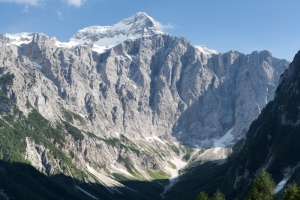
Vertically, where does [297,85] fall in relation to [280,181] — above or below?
above

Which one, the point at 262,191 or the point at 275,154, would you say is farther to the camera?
the point at 275,154

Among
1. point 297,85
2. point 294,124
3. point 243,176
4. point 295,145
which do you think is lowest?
point 243,176

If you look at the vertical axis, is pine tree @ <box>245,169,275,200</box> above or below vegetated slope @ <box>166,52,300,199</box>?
below

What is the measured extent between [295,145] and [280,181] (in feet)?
71.1

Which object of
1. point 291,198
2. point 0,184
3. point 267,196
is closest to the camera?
point 291,198

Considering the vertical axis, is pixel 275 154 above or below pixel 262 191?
above

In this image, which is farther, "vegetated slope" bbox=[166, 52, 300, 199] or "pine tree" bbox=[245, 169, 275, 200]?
"vegetated slope" bbox=[166, 52, 300, 199]

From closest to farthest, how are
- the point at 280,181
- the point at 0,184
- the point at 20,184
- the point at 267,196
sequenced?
the point at 267,196 → the point at 280,181 → the point at 0,184 → the point at 20,184

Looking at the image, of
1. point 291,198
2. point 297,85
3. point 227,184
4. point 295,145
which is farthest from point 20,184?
point 291,198

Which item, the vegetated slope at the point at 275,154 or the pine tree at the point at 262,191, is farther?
the vegetated slope at the point at 275,154

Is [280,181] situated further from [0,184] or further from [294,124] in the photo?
[0,184]

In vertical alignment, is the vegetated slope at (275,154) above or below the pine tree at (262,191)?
above

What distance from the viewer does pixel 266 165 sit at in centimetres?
17225

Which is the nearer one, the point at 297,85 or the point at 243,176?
the point at 243,176
